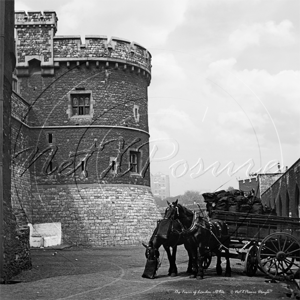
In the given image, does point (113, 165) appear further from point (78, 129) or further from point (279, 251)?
point (279, 251)

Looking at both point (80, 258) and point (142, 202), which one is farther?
point (142, 202)

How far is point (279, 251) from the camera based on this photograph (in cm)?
1160

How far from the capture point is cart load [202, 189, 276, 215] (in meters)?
13.5

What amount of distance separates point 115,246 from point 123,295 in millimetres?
14515

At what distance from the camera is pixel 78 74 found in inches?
1017

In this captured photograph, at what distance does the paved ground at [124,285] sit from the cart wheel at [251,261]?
18 centimetres

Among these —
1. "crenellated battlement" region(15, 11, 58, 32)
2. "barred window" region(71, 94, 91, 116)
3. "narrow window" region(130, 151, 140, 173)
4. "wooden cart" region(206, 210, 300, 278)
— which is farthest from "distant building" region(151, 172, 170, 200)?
"wooden cart" region(206, 210, 300, 278)

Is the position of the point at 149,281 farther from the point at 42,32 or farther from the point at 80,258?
the point at 42,32

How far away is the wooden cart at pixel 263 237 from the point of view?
38.6ft

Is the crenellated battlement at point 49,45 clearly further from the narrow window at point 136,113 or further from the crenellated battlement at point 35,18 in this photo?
the narrow window at point 136,113

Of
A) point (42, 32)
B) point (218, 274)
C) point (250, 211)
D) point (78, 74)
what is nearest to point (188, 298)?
point (218, 274)

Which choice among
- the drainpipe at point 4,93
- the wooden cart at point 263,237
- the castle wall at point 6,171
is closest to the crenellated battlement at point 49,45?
the castle wall at point 6,171

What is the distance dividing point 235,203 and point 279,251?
2446mm

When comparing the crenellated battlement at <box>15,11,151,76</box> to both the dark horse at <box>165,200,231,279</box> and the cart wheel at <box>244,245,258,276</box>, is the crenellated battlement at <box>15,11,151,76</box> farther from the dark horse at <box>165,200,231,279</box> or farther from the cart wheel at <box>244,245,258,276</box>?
the cart wheel at <box>244,245,258,276</box>
